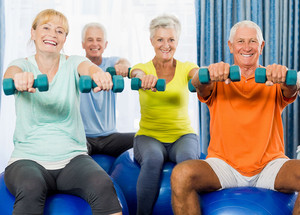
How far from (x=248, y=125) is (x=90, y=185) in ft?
2.64

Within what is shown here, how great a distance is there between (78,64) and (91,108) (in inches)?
34.0

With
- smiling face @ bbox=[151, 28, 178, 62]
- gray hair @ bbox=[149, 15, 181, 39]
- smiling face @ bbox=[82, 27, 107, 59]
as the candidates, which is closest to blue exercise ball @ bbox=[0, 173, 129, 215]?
smiling face @ bbox=[151, 28, 178, 62]

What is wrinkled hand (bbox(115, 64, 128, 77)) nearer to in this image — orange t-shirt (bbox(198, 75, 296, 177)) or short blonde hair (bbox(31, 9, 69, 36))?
short blonde hair (bbox(31, 9, 69, 36))

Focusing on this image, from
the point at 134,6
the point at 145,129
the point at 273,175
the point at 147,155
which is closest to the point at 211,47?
the point at 134,6

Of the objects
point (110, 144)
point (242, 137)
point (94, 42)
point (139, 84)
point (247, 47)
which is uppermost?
point (94, 42)

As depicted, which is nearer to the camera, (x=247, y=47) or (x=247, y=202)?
(x=247, y=202)

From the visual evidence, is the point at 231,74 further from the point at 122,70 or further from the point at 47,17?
the point at 122,70

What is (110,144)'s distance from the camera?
271 centimetres

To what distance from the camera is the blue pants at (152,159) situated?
6.77 feet

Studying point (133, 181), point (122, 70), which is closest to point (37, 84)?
point (133, 181)

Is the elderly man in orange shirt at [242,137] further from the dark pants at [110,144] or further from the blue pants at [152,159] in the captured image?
the dark pants at [110,144]

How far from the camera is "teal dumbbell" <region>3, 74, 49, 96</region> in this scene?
1.59m

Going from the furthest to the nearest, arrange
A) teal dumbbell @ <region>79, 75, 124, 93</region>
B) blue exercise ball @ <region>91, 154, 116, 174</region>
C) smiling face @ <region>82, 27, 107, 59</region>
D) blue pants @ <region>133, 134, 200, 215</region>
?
smiling face @ <region>82, 27, 107, 59</region> < blue exercise ball @ <region>91, 154, 116, 174</region> < blue pants @ <region>133, 134, 200, 215</region> < teal dumbbell @ <region>79, 75, 124, 93</region>

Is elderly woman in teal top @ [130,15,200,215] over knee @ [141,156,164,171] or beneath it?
over
